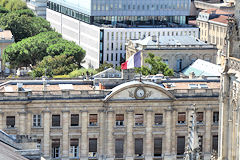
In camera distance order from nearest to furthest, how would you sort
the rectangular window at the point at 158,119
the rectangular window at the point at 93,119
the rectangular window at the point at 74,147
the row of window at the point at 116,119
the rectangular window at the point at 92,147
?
the row of window at the point at 116,119 < the rectangular window at the point at 74,147 < the rectangular window at the point at 93,119 < the rectangular window at the point at 92,147 < the rectangular window at the point at 158,119

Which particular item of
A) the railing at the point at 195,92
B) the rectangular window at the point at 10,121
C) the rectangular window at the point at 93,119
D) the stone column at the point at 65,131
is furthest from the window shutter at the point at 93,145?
the railing at the point at 195,92

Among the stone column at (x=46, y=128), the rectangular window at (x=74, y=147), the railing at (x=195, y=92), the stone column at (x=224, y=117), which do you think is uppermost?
the stone column at (x=224, y=117)

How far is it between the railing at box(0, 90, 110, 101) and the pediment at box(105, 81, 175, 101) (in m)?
1.23

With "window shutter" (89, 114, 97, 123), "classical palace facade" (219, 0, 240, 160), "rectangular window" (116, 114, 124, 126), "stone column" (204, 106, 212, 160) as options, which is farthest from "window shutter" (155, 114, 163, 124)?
"classical palace facade" (219, 0, 240, 160)

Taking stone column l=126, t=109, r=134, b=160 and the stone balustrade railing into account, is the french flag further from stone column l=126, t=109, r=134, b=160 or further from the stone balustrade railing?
stone column l=126, t=109, r=134, b=160

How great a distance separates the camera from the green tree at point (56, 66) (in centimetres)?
17238

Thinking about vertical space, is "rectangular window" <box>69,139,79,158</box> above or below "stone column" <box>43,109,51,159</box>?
below

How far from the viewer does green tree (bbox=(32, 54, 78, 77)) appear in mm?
172375

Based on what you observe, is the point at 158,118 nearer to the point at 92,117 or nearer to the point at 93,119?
the point at 93,119

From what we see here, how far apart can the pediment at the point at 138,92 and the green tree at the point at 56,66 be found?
203 ft

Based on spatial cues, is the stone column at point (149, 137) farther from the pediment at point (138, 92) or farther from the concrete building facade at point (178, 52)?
the concrete building facade at point (178, 52)

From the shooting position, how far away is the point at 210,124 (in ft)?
363

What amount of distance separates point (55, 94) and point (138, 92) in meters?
10.0

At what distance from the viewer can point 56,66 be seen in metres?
181
